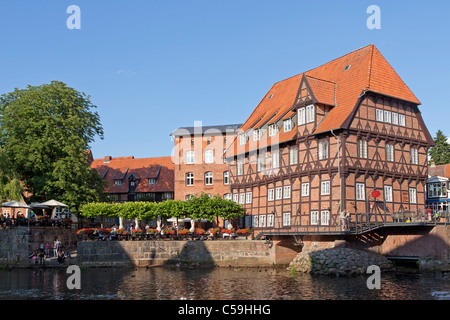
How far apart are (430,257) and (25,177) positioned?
35.2 metres

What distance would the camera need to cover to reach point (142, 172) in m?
70.7

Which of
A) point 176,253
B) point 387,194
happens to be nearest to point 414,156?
point 387,194

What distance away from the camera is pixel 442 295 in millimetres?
23812

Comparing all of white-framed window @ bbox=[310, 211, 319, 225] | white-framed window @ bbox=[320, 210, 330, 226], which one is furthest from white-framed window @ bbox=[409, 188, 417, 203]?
white-framed window @ bbox=[310, 211, 319, 225]

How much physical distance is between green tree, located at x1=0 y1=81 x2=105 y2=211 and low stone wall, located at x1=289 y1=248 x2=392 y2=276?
22.0 metres

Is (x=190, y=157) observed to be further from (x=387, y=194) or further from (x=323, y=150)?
(x=387, y=194)

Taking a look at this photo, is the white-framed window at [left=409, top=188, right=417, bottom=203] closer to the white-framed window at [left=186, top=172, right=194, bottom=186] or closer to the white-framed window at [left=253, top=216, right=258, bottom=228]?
the white-framed window at [left=253, top=216, right=258, bottom=228]

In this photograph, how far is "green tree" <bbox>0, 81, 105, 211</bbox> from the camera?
150 feet

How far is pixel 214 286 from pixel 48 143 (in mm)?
24989

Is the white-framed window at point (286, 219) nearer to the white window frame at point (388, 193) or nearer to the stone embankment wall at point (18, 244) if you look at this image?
the white window frame at point (388, 193)

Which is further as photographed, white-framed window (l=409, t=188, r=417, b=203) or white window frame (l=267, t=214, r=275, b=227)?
white window frame (l=267, t=214, r=275, b=227)

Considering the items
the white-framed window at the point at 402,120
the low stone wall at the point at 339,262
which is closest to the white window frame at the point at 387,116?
the white-framed window at the point at 402,120

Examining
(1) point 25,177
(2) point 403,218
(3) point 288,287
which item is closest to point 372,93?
(2) point 403,218

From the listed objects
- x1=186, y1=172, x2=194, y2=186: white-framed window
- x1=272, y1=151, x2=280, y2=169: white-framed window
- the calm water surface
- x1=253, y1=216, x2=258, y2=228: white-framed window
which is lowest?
the calm water surface
